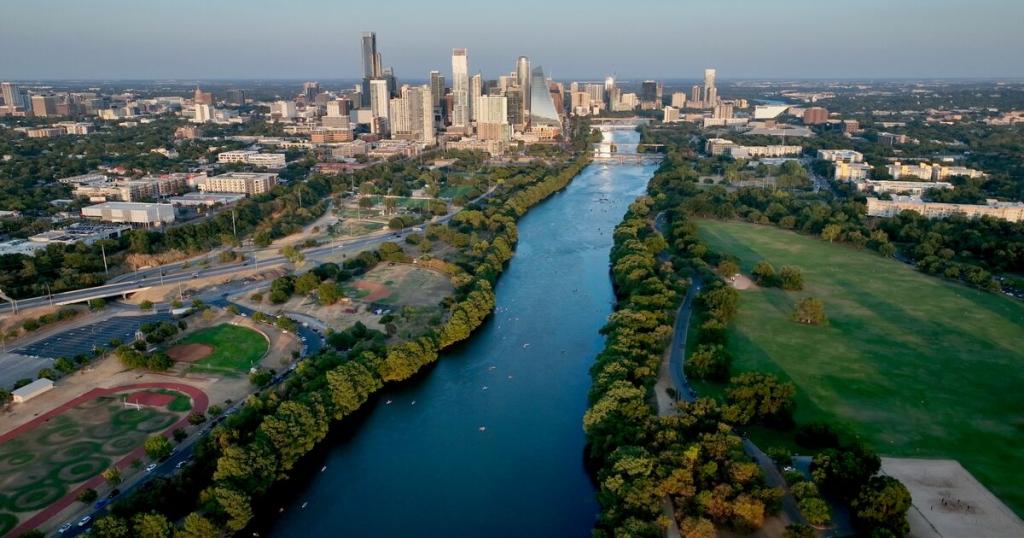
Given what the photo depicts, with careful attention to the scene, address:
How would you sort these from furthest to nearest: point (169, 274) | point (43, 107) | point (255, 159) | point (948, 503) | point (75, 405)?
point (43, 107) → point (255, 159) → point (169, 274) → point (75, 405) → point (948, 503)

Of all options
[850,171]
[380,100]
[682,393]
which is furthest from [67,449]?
[380,100]

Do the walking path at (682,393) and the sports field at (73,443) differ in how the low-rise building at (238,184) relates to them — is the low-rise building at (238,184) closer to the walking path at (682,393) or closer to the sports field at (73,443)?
the sports field at (73,443)

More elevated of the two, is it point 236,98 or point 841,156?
point 236,98

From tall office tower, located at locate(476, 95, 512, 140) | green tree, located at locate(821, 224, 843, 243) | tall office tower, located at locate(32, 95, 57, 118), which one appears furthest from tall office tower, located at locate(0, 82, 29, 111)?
green tree, located at locate(821, 224, 843, 243)

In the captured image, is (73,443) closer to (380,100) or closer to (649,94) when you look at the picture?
(380,100)

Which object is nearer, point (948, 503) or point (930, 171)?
point (948, 503)

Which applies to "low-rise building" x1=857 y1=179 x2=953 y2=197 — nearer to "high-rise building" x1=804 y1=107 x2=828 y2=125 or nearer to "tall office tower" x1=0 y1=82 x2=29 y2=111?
"high-rise building" x1=804 y1=107 x2=828 y2=125
